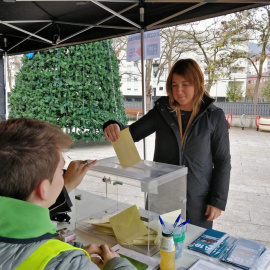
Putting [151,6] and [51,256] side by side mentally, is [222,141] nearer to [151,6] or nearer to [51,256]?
[51,256]

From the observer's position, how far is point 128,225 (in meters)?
1.28

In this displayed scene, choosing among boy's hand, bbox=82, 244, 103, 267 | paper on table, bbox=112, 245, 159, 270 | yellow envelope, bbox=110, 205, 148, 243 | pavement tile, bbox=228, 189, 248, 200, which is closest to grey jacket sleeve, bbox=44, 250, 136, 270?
boy's hand, bbox=82, 244, 103, 267

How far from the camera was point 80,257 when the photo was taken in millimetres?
692

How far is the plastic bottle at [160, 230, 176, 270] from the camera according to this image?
101 cm

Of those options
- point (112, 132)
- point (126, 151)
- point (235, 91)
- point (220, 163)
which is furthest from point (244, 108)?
point (126, 151)

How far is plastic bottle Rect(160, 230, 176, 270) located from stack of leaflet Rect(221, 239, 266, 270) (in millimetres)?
220

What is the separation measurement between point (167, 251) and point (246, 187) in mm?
4006

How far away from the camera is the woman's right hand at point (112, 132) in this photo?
1.53 metres

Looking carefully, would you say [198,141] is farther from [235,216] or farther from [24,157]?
[235,216]

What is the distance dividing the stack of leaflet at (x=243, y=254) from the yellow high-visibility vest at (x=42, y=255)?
0.71 meters

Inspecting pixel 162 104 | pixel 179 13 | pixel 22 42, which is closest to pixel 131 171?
pixel 162 104

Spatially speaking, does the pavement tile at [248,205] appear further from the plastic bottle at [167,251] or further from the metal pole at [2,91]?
the metal pole at [2,91]

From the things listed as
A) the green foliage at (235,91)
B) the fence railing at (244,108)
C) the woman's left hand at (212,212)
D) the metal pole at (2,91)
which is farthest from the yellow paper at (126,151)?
the green foliage at (235,91)

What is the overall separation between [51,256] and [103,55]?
6.71 metres
